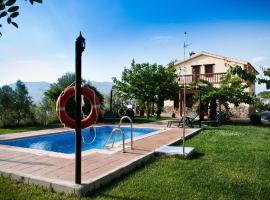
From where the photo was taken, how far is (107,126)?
17.7m

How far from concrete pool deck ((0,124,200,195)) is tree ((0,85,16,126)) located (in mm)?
8748

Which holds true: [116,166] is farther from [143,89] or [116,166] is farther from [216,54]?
[216,54]

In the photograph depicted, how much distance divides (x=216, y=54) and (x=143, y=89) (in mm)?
10272

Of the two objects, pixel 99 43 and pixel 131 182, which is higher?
pixel 99 43

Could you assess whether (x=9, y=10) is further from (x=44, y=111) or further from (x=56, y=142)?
(x=44, y=111)

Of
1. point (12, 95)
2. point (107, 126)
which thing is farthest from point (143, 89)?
point (12, 95)

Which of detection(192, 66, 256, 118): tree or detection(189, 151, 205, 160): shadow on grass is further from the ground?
detection(192, 66, 256, 118): tree

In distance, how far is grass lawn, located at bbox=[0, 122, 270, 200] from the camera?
4.98m

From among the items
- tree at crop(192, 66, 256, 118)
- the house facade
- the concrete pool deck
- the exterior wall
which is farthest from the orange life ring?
the exterior wall

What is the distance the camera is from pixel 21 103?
18062mm

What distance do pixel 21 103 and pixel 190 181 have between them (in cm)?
1488

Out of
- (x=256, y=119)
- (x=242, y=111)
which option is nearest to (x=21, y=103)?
(x=256, y=119)

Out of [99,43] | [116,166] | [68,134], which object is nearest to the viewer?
[116,166]

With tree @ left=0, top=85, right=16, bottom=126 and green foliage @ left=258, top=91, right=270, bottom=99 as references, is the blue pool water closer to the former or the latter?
tree @ left=0, top=85, right=16, bottom=126
